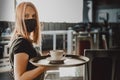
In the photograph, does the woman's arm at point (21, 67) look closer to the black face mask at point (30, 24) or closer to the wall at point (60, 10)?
the black face mask at point (30, 24)

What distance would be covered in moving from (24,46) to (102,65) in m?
0.35

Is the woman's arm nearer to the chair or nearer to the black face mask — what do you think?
the black face mask

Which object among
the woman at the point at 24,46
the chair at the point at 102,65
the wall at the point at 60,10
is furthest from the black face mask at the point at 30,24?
the chair at the point at 102,65

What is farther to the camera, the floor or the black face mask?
the floor

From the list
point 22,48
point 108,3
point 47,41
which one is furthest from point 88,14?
point 22,48

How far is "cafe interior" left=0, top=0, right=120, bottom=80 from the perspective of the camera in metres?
0.81

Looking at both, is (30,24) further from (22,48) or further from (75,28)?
(75,28)

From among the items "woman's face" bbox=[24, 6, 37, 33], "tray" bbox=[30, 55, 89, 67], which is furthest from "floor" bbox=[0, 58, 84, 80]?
"woman's face" bbox=[24, 6, 37, 33]

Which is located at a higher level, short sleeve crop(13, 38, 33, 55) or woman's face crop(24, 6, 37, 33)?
woman's face crop(24, 6, 37, 33)

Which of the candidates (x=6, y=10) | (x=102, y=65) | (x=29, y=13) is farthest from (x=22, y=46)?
(x=102, y=65)

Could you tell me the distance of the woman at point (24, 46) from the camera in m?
0.66

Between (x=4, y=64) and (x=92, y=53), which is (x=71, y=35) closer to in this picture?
(x=92, y=53)

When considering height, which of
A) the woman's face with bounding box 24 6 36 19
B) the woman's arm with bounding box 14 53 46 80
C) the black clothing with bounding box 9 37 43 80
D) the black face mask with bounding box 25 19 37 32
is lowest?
the woman's arm with bounding box 14 53 46 80

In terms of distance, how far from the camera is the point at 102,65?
2.67 feet
